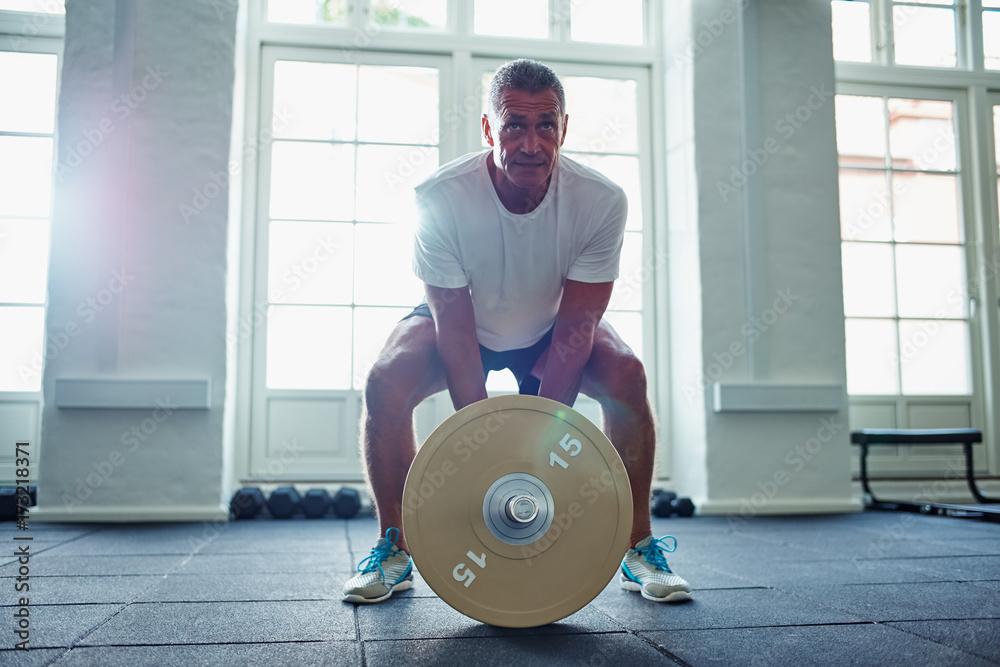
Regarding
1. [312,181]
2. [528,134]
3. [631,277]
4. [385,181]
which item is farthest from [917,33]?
[528,134]

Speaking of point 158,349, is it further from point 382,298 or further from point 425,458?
point 425,458

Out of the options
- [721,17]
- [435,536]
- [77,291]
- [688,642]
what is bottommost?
→ [688,642]

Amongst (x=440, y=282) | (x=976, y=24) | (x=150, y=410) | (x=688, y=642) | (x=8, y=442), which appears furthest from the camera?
(x=976, y=24)

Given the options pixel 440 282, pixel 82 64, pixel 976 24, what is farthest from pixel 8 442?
pixel 976 24

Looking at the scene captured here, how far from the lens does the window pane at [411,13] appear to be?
4039 mm

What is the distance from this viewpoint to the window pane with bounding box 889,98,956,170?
4.30m

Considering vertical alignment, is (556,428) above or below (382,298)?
below

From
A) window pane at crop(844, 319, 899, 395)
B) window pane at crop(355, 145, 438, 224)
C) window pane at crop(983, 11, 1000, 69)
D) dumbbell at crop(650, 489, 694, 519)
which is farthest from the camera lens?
window pane at crop(983, 11, 1000, 69)

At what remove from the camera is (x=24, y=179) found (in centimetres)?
377

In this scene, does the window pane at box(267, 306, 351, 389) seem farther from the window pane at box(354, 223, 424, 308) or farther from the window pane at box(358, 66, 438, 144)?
the window pane at box(358, 66, 438, 144)

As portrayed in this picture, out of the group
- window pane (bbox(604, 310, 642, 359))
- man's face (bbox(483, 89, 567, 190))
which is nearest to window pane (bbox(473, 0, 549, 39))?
window pane (bbox(604, 310, 642, 359))

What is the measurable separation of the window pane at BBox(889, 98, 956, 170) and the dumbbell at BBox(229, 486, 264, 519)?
3644mm

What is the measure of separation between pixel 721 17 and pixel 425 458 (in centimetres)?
325

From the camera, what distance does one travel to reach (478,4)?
163 inches
